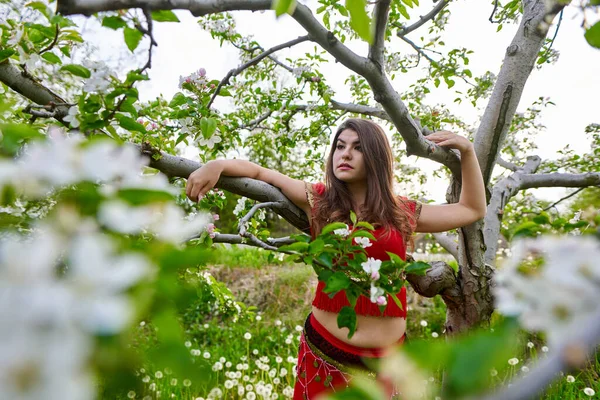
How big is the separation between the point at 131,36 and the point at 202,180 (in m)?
0.74

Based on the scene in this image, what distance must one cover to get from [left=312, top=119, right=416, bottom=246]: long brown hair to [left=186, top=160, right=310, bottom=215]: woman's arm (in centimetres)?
10

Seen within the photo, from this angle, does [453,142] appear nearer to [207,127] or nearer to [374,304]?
[374,304]

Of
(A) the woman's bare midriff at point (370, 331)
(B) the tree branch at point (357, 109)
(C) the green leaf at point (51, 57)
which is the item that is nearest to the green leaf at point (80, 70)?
(C) the green leaf at point (51, 57)

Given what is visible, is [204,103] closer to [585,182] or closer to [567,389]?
[585,182]

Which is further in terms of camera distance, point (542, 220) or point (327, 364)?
point (327, 364)

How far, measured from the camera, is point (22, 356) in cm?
22

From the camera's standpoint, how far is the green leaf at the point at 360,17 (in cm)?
51

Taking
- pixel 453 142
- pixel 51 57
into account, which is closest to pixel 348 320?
pixel 51 57

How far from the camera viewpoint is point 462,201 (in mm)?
1998

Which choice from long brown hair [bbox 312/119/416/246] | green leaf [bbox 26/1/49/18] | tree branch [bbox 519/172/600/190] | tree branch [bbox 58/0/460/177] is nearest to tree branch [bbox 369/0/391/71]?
tree branch [bbox 58/0/460/177]

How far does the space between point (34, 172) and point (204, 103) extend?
46.5 inches

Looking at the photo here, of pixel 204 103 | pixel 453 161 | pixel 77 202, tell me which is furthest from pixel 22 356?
pixel 453 161

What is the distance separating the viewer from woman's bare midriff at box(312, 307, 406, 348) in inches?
Answer: 66.6

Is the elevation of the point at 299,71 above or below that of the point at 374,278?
above
